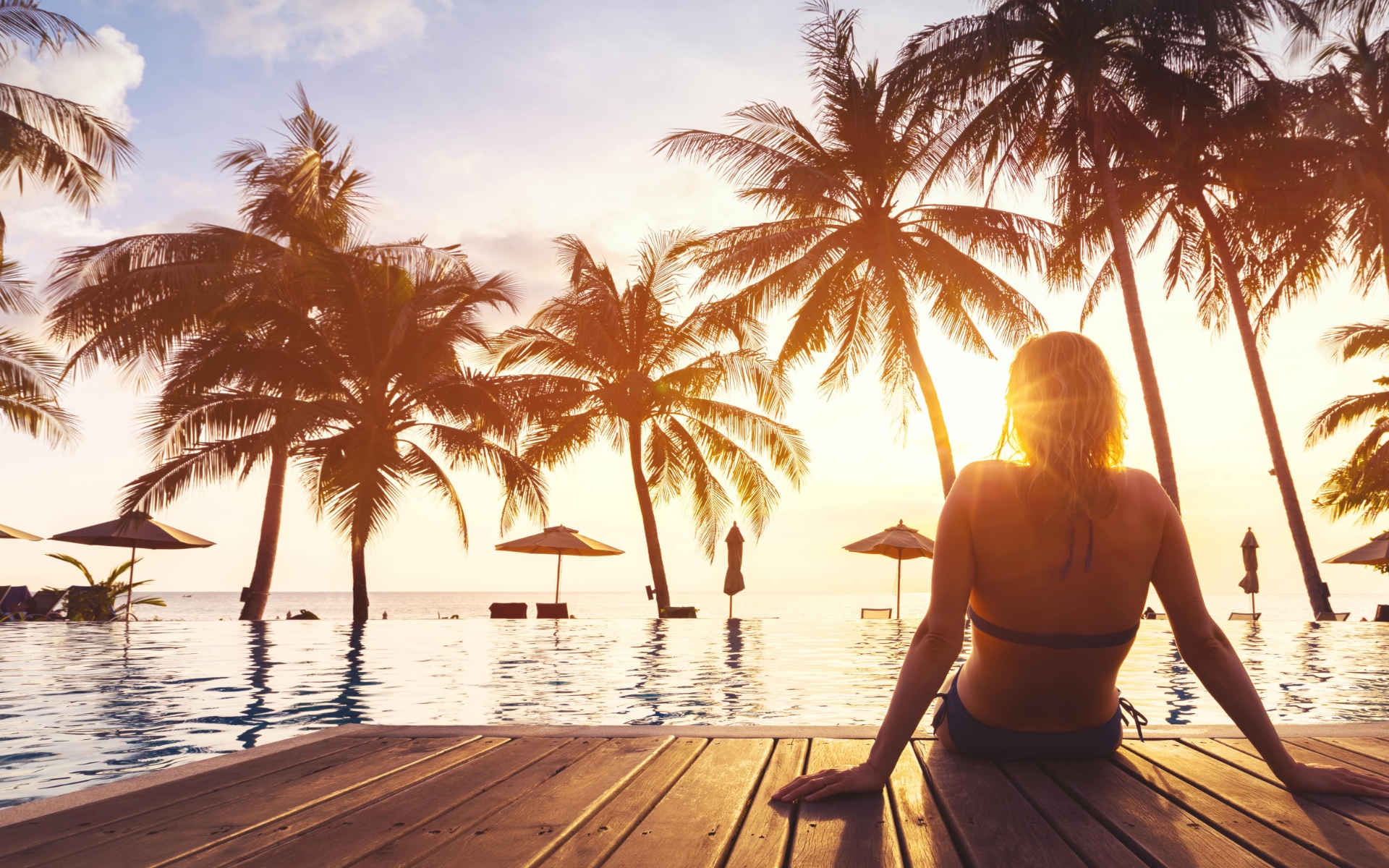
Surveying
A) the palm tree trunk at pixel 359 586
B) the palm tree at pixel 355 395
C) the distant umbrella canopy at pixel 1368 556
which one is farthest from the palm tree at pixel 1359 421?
the palm tree trunk at pixel 359 586

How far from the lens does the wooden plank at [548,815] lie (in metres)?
2.04

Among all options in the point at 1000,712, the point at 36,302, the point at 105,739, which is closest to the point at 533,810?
the point at 1000,712

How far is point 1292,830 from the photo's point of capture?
7.37ft

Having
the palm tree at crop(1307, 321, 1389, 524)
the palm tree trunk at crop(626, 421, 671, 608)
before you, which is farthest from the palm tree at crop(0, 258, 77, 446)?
the palm tree at crop(1307, 321, 1389, 524)

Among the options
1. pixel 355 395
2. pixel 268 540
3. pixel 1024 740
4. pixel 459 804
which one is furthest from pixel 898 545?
pixel 459 804

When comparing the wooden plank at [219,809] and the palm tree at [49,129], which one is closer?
the wooden plank at [219,809]

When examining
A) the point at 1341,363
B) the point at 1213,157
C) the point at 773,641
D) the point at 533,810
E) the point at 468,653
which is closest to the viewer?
the point at 533,810

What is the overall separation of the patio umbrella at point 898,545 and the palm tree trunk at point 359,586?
11.7 m

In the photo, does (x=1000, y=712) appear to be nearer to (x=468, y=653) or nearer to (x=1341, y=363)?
(x=468, y=653)

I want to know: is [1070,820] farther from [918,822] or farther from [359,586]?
[359,586]

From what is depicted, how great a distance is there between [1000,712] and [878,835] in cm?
96

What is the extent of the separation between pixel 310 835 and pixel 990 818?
169 centimetres

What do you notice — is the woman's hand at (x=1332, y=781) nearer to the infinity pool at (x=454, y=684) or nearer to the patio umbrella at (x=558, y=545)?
the infinity pool at (x=454, y=684)

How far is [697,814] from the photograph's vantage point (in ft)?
7.95
